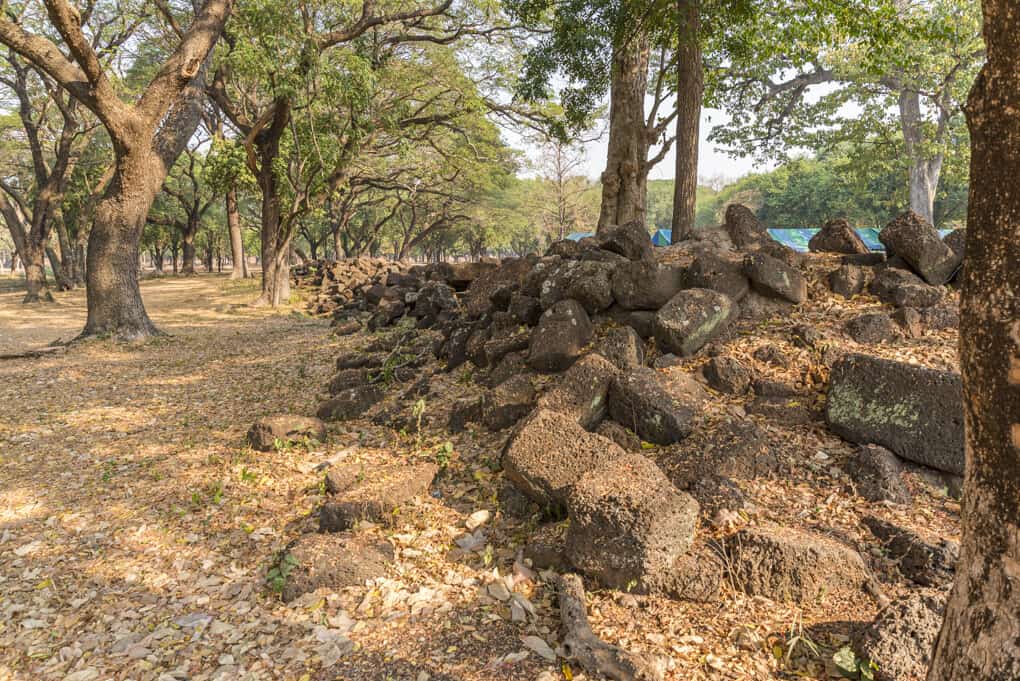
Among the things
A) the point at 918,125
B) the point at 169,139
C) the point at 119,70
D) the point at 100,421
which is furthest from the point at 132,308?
the point at 918,125

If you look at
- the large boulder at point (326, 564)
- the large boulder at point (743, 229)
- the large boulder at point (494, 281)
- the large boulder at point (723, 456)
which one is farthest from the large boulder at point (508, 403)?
the large boulder at point (743, 229)

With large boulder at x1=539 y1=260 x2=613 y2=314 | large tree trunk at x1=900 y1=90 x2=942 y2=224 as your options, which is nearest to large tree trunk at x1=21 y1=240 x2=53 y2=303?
large boulder at x1=539 y1=260 x2=613 y2=314

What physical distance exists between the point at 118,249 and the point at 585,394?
8990mm

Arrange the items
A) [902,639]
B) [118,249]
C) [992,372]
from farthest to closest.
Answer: [118,249], [902,639], [992,372]

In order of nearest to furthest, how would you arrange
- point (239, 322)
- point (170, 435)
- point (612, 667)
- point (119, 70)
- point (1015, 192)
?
1. point (1015, 192)
2. point (612, 667)
3. point (170, 435)
4. point (239, 322)
5. point (119, 70)

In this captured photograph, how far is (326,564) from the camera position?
2.87m

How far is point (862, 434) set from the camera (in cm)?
335

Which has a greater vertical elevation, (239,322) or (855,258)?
(855,258)

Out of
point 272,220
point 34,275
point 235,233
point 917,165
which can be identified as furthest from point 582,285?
point 235,233

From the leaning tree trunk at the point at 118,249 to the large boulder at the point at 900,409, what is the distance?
1011 centimetres

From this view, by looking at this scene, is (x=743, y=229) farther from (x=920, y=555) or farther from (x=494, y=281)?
(x=920, y=555)

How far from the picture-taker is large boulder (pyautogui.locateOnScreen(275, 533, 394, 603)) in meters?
2.79

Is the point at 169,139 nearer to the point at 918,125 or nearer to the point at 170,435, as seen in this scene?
the point at 170,435

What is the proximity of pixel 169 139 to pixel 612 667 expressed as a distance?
1081cm
